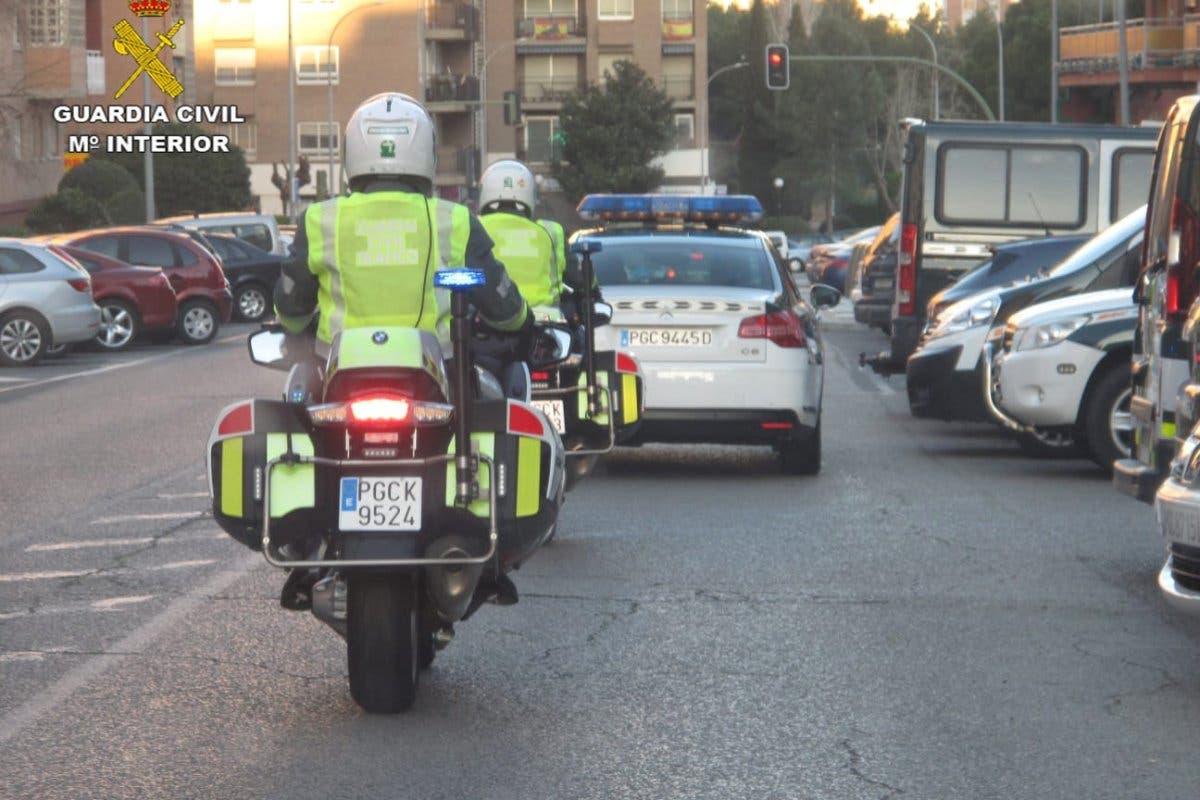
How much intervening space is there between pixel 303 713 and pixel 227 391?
51.6 feet

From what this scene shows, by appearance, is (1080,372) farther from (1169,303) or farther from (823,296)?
(1169,303)

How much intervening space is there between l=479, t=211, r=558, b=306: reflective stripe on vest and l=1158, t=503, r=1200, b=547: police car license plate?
168 inches

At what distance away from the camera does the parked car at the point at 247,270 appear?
127 ft

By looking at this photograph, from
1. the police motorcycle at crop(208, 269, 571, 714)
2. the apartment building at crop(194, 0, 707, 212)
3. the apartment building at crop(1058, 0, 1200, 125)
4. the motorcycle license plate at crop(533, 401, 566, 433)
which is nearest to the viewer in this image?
the police motorcycle at crop(208, 269, 571, 714)

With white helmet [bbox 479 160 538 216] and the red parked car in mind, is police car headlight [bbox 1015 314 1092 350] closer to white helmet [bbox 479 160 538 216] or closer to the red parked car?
white helmet [bbox 479 160 538 216]

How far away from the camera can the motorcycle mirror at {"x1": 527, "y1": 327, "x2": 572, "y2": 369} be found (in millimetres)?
9328

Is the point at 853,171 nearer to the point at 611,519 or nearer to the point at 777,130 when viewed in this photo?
the point at 777,130

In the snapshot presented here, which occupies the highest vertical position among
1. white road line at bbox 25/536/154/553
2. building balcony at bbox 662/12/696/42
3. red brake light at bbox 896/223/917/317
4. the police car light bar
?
building balcony at bbox 662/12/696/42

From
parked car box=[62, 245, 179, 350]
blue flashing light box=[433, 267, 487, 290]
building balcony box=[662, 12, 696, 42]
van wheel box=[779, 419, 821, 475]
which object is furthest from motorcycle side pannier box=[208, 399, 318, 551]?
building balcony box=[662, 12, 696, 42]

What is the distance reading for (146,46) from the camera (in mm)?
49969

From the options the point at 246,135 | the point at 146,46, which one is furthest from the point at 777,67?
the point at 246,135

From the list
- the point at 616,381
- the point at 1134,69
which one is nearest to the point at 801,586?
the point at 616,381

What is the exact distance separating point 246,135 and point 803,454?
81876 millimetres

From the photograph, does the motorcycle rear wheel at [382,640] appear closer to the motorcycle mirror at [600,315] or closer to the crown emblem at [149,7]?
the motorcycle mirror at [600,315]
